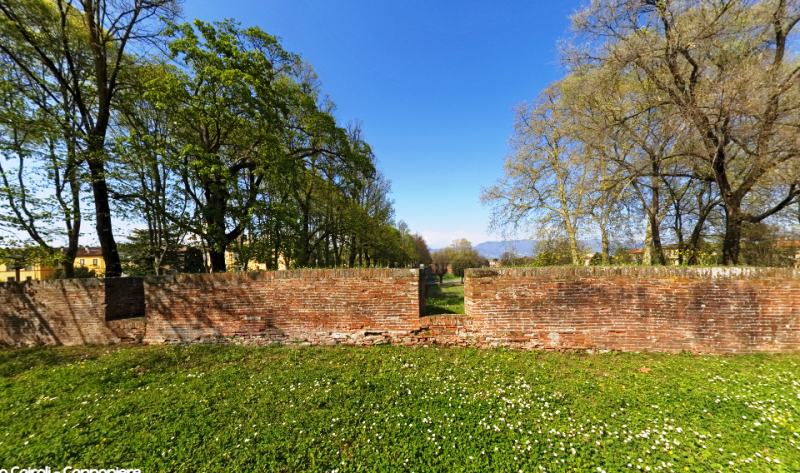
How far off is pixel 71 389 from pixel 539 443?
7193 millimetres

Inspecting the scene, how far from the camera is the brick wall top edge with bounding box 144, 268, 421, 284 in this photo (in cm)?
527

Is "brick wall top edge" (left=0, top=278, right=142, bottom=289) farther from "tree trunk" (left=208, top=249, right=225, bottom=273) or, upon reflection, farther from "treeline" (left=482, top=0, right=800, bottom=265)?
"treeline" (left=482, top=0, right=800, bottom=265)

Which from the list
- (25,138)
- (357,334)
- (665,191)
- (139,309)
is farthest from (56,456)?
(665,191)

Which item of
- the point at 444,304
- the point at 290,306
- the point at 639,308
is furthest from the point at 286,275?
the point at 639,308

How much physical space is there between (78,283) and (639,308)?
1259 centimetres

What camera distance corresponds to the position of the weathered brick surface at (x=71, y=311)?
241 inches

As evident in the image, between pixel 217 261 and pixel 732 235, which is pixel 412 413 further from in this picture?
pixel 732 235

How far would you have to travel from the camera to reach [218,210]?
823 cm

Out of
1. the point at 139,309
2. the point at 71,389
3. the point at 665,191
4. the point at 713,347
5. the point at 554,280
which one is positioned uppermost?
the point at 665,191

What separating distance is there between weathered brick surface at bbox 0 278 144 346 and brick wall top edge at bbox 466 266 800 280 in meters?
8.60

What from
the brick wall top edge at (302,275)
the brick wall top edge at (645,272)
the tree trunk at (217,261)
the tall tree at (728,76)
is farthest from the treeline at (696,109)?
the tree trunk at (217,261)

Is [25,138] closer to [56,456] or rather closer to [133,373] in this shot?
[133,373]

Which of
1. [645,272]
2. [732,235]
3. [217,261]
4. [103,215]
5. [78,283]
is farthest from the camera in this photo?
[217,261]

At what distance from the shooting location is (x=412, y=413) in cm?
319
